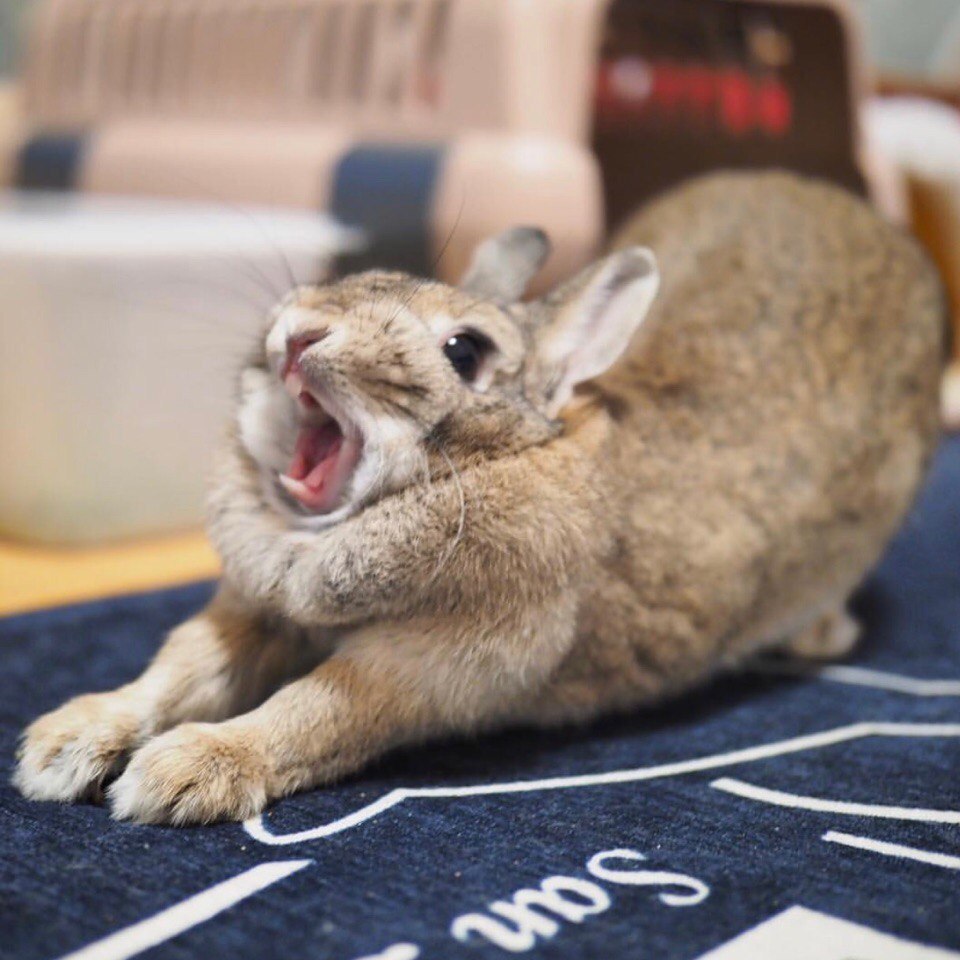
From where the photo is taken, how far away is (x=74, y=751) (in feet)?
4.07

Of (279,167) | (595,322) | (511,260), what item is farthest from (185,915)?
(279,167)

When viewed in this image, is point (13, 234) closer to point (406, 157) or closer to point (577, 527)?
point (406, 157)

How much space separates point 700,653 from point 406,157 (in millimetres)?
1300

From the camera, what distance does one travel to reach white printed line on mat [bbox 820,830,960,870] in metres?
1.17

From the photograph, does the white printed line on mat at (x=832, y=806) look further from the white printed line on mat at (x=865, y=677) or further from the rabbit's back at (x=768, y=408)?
the white printed line on mat at (x=865, y=677)

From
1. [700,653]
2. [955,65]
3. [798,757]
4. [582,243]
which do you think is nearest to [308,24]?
[582,243]

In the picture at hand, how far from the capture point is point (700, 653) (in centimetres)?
158

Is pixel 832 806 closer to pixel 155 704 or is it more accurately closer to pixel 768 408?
pixel 768 408

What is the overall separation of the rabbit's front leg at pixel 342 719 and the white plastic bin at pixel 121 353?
101 centimetres

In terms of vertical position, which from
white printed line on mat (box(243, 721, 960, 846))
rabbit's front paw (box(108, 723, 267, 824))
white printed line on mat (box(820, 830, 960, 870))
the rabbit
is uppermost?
the rabbit

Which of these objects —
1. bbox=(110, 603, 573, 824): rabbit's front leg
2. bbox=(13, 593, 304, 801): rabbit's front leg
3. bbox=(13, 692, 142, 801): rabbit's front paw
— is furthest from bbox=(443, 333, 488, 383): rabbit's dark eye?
bbox=(13, 692, 142, 801): rabbit's front paw

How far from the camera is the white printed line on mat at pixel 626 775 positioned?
1.18 meters

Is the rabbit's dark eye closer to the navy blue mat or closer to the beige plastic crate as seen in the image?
the navy blue mat

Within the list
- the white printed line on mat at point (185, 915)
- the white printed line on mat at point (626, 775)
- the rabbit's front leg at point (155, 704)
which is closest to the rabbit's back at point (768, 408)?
the white printed line on mat at point (626, 775)
